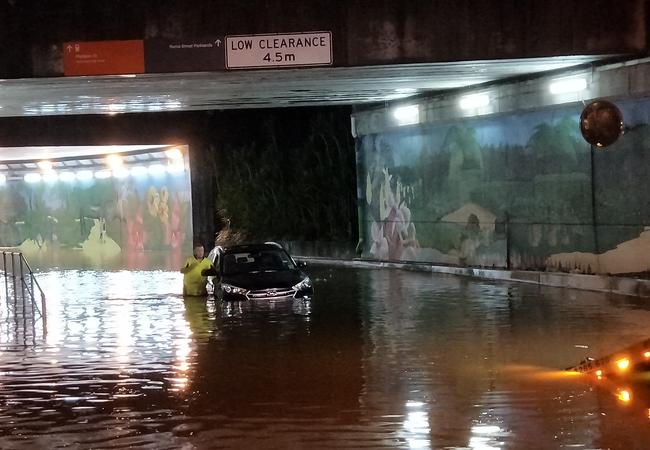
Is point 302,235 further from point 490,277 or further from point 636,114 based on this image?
point 636,114

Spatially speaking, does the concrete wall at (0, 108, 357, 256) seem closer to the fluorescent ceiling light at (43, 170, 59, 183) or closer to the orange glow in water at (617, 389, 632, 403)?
the fluorescent ceiling light at (43, 170, 59, 183)

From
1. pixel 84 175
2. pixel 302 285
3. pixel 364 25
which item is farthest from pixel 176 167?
pixel 364 25

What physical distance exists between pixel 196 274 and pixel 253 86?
4.24 m

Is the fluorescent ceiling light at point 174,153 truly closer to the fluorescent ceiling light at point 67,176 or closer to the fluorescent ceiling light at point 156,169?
the fluorescent ceiling light at point 156,169

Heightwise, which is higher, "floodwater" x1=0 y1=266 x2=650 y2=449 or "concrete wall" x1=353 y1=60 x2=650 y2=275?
"concrete wall" x1=353 y1=60 x2=650 y2=275

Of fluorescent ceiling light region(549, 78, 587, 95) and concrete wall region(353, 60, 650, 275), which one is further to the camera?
fluorescent ceiling light region(549, 78, 587, 95)

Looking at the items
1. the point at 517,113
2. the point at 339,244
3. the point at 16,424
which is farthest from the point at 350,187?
the point at 16,424

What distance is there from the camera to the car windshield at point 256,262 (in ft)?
69.4

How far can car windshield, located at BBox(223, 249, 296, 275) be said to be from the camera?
21141mm

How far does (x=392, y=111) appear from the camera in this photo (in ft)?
98.7

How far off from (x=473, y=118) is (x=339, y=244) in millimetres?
10280

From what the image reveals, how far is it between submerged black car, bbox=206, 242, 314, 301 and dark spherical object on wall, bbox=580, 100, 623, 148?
5995mm

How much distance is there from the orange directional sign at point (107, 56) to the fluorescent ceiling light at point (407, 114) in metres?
11.8

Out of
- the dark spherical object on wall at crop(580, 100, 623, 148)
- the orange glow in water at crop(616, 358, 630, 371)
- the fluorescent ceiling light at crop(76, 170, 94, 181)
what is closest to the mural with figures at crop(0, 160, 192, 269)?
the fluorescent ceiling light at crop(76, 170, 94, 181)
